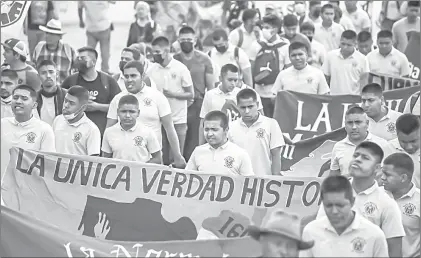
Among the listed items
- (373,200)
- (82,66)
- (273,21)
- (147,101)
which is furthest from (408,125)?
(273,21)

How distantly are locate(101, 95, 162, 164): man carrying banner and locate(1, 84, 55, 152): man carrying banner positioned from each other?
2.71ft

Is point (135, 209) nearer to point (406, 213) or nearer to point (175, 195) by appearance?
point (175, 195)

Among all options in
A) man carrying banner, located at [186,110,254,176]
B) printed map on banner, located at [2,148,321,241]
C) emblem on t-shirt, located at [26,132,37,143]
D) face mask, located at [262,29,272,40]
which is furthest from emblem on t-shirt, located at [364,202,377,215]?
face mask, located at [262,29,272,40]

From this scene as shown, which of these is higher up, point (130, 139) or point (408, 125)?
point (408, 125)

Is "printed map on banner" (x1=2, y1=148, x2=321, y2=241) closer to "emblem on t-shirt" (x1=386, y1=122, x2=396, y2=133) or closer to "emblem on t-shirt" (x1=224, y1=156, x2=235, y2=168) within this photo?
"emblem on t-shirt" (x1=224, y1=156, x2=235, y2=168)

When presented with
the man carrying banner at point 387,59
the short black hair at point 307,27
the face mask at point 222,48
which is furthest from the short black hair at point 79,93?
the short black hair at point 307,27

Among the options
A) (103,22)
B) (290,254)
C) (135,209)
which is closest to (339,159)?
(135,209)

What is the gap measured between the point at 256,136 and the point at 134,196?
2120mm

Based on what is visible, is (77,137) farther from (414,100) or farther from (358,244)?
Result: (358,244)

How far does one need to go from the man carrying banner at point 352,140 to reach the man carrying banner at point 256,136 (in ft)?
3.99

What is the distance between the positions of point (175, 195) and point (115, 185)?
593 millimetres

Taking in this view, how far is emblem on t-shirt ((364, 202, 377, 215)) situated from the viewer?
360 inches

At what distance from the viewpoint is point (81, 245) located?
352 inches

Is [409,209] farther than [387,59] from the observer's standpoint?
No
